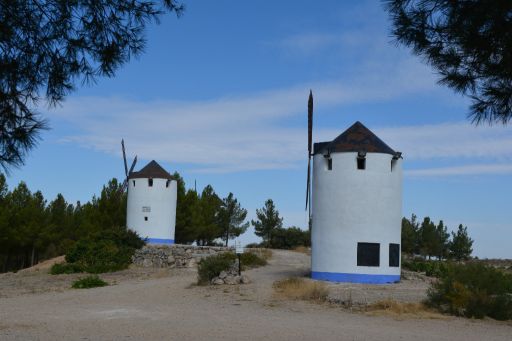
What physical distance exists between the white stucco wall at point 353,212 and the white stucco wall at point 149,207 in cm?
1815

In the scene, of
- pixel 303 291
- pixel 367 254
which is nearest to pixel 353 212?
pixel 367 254

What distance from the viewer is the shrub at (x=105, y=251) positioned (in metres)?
31.2

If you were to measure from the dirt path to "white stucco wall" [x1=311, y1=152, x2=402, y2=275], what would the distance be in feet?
15.7

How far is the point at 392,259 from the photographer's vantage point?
23953mm

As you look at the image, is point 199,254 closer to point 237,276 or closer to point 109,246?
point 109,246

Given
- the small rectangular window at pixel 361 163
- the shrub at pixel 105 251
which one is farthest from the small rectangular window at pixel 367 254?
the shrub at pixel 105 251

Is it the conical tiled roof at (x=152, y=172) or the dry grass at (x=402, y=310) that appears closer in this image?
the dry grass at (x=402, y=310)

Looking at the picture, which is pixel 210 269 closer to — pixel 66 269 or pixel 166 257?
pixel 66 269

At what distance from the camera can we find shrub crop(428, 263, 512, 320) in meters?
14.6

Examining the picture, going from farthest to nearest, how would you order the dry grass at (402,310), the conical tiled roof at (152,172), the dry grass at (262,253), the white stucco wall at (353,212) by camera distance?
the conical tiled roof at (152,172)
the dry grass at (262,253)
the white stucco wall at (353,212)
the dry grass at (402,310)

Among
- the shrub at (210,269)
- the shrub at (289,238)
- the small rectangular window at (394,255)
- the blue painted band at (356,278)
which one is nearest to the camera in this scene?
the shrub at (210,269)

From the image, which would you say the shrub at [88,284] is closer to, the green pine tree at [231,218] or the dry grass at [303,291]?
the dry grass at [303,291]

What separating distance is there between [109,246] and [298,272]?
38.3 feet

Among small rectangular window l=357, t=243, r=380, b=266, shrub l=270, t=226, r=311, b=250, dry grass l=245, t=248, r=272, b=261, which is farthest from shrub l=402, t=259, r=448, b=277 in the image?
shrub l=270, t=226, r=311, b=250
